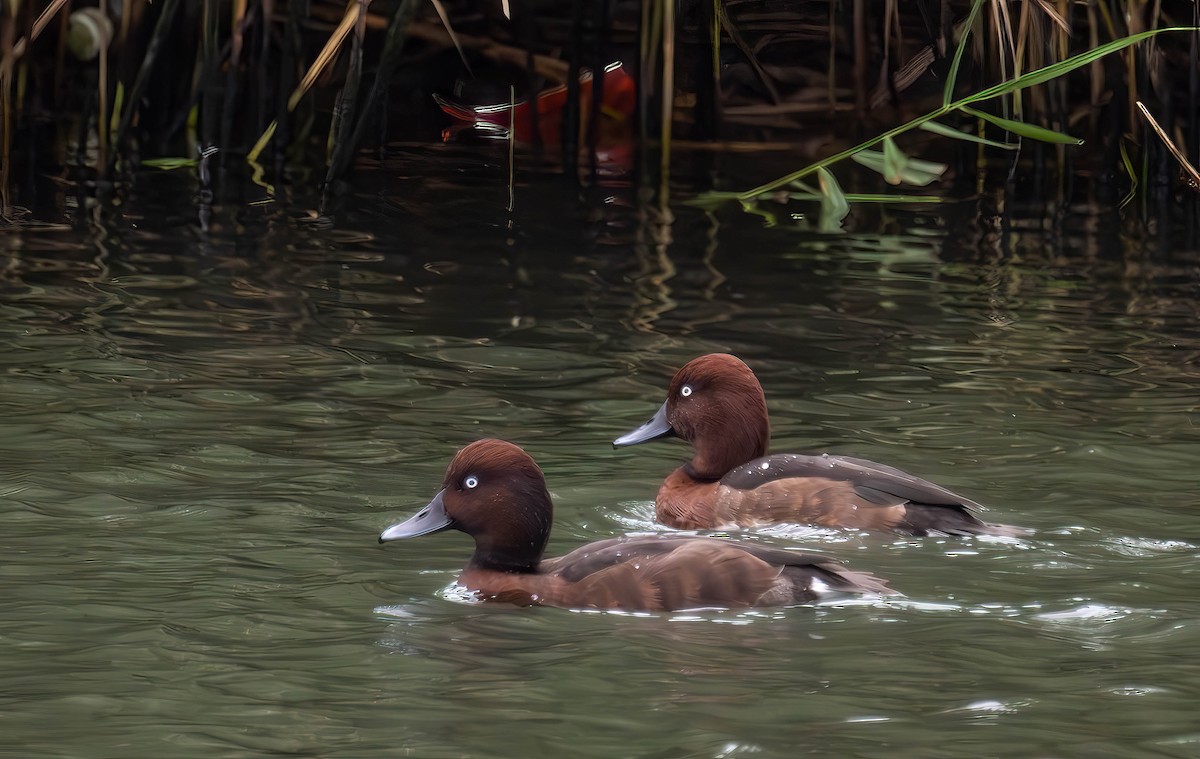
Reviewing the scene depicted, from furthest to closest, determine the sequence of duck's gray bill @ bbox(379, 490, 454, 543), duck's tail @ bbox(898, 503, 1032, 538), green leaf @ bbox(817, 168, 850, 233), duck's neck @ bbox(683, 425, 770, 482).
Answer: duck's neck @ bbox(683, 425, 770, 482) < duck's tail @ bbox(898, 503, 1032, 538) < duck's gray bill @ bbox(379, 490, 454, 543) < green leaf @ bbox(817, 168, 850, 233)

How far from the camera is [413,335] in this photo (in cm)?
881

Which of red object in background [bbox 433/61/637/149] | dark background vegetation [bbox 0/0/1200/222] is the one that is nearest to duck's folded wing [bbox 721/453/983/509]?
dark background vegetation [bbox 0/0/1200/222]

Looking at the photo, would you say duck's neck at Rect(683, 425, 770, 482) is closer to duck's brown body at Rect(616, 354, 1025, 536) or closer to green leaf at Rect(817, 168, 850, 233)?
duck's brown body at Rect(616, 354, 1025, 536)

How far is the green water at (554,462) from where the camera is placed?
4.20 m

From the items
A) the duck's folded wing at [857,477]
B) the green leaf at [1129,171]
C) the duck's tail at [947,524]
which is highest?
the green leaf at [1129,171]

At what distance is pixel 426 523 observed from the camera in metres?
5.49

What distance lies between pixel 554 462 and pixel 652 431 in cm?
36

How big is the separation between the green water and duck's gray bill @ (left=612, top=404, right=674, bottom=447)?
0.49ft

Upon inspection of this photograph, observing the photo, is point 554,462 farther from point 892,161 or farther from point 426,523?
point 892,161

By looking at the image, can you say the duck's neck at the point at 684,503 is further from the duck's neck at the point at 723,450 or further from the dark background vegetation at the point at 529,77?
the dark background vegetation at the point at 529,77

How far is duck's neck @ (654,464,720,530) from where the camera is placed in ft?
21.0

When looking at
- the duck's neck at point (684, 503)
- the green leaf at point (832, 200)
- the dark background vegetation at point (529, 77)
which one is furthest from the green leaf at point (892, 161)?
the dark background vegetation at point (529, 77)

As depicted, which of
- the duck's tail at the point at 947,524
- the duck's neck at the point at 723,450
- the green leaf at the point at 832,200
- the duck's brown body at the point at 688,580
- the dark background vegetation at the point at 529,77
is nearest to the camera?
the green leaf at the point at 832,200

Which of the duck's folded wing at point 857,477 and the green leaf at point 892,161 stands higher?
the green leaf at point 892,161
